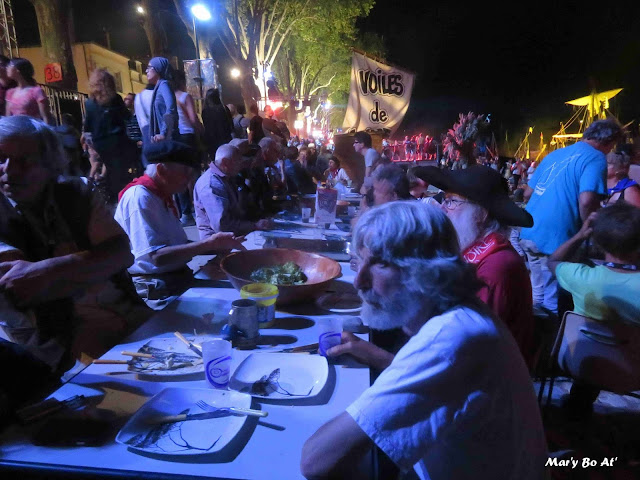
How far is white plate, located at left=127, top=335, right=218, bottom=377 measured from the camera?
5.70ft

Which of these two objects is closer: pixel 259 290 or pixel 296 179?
pixel 259 290

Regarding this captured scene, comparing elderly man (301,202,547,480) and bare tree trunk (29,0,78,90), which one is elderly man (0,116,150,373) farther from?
bare tree trunk (29,0,78,90)

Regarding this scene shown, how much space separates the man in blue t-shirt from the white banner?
8.81 metres

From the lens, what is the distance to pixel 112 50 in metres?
23.7

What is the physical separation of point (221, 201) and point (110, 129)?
283cm

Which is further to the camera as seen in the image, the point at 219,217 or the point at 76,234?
the point at 219,217

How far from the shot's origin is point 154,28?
12.3 meters

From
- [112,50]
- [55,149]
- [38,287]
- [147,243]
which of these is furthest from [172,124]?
[112,50]

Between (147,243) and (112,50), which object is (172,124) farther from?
(112,50)

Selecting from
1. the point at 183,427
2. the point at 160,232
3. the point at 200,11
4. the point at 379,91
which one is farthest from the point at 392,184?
the point at 379,91

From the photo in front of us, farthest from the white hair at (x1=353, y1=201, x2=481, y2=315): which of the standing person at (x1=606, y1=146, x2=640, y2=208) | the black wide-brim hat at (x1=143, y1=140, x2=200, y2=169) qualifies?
the standing person at (x1=606, y1=146, x2=640, y2=208)

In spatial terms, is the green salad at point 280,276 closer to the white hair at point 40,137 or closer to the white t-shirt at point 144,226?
the white t-shirt at point 144,226

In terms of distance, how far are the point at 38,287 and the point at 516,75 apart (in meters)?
53.0

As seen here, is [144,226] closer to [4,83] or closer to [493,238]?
[493,238]
